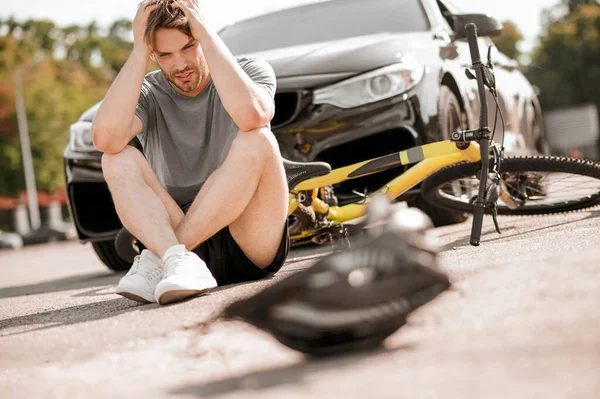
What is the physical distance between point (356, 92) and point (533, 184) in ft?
3.68

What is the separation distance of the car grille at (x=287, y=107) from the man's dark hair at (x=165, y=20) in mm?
1746

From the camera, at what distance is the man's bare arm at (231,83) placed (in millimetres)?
3562

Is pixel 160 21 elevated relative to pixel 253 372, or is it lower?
elevated

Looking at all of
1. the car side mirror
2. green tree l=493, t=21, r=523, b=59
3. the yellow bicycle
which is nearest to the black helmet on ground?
the yellow bicycle

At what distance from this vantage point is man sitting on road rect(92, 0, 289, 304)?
357 cm

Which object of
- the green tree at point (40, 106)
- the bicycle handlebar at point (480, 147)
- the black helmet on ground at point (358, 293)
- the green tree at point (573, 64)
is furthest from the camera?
the green tree at point (573, 64)

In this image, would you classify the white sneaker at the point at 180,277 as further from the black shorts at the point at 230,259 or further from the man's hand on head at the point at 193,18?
the man's hand on head at the point at 193,18

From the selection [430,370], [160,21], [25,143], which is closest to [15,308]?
[160,21]

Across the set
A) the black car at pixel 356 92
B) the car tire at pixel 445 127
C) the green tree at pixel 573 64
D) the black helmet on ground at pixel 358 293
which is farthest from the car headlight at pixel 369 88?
the green tree at pixel 573 64

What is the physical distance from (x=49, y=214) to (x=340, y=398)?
54.8 meters

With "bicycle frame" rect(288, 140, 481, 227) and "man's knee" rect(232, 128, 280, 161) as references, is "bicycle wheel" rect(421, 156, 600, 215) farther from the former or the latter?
"man's knee" rect(232, 128, 280, 161)

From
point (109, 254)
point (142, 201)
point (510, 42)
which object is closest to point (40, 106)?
point (510, 42)

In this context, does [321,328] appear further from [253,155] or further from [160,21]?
[160,21]

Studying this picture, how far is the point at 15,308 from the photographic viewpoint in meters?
4.69
